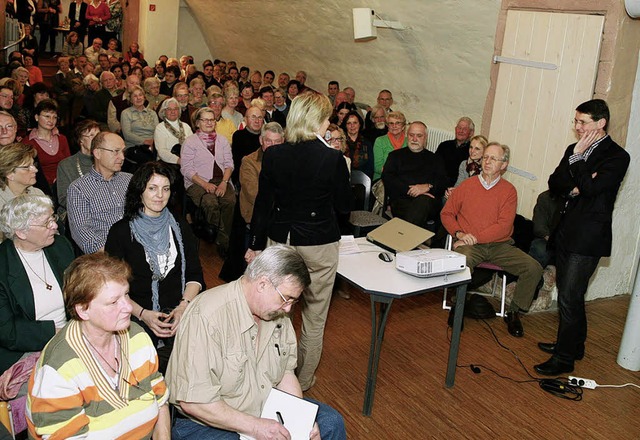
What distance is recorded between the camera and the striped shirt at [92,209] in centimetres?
400

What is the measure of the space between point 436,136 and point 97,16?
944 centimetres

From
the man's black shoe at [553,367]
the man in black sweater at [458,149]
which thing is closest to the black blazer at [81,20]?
the man in black sweater at [458,149]

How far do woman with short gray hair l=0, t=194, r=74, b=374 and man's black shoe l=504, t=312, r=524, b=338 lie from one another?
10.0ft

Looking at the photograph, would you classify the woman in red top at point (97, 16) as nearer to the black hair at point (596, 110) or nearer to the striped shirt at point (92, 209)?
the striped shirt at point (92, 209)

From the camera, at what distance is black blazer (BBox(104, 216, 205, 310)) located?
11.1ft

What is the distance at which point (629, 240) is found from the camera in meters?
5.59

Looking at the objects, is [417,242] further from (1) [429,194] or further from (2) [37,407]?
(2) [37,407]

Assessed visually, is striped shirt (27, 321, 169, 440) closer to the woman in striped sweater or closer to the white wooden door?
the woman in striped sweater

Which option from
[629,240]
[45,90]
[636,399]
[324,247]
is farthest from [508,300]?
[45,90]

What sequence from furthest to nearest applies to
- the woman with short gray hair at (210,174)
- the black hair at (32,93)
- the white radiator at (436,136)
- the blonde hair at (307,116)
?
the white radiator at (436,136)
the black hair at (32,93)
the woman with short gray hair at (210,174)
the blonde hair at (307,116)

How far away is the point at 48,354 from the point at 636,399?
11.1 ft

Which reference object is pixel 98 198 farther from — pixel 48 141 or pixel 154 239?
pixel 48 141

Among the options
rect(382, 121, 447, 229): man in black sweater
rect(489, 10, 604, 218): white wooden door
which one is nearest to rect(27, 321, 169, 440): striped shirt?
rect(382, 121, 447, 229): man in black sweater

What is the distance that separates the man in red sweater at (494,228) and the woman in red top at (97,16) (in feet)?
37.6
